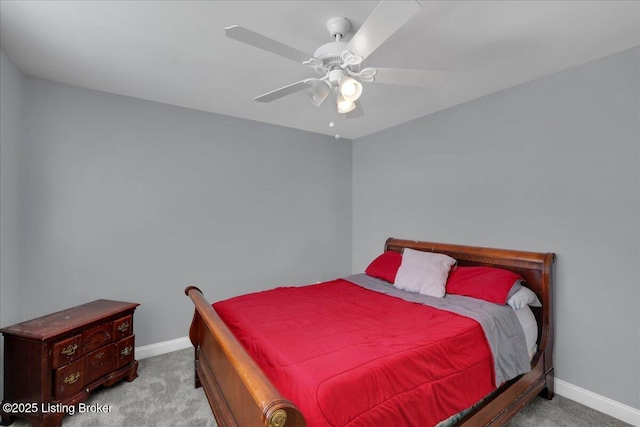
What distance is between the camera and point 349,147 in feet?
14.9

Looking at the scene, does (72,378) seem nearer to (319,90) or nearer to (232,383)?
(232,383)

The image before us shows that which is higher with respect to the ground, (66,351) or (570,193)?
(570,193)

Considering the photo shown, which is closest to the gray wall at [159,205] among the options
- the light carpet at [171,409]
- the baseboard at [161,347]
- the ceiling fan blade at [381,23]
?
the baseboard at [161,347]

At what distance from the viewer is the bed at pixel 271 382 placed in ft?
3.55

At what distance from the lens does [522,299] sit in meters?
2.26

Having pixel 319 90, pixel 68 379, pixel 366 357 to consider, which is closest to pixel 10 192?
pixel 68 379

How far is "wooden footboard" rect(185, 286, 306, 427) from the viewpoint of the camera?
979mm

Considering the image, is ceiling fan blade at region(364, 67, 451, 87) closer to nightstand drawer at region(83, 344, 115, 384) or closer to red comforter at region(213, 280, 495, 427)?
red comforter at region(213, 280, 495, 427)

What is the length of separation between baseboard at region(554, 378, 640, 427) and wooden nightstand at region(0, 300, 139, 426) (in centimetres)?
361

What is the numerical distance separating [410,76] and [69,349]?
294cm

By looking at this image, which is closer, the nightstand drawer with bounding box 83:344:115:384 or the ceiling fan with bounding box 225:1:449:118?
the ceiling fan with bounding box 225:1:449:118

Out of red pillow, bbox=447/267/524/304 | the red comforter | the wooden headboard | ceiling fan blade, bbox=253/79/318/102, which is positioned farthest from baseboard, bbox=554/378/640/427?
ceiling fan blade, bbox=253/79/318/102

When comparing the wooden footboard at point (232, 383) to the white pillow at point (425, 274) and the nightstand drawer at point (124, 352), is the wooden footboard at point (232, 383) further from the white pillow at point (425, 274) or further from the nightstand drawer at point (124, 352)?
the white pillow at point (425, 274)

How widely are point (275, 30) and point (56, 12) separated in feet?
4.07
